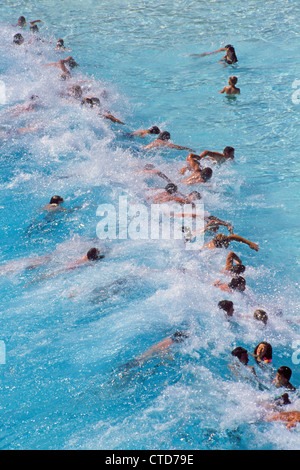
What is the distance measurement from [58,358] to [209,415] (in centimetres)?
182

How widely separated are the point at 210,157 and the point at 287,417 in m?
5.39

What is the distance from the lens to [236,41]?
48.3 ft

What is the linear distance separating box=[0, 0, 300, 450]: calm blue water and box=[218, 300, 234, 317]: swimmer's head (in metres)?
0.10

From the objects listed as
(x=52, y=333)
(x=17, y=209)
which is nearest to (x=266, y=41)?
(x=17, y=209)

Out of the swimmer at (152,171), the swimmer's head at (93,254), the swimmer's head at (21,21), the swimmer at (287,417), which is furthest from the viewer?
the swimmer's head at (21,21)

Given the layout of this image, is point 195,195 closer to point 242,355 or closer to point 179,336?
point 179,336

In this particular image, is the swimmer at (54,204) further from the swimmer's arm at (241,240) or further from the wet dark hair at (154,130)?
the wet dark hair at (154,130)

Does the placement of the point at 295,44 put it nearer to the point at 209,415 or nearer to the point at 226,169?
the point at 226,169

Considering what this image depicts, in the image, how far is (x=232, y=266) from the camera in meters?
6.66

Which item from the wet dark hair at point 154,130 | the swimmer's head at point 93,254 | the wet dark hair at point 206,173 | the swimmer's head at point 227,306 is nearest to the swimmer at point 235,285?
the swimmer's head at point 227,306

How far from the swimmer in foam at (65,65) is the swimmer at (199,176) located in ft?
20.0

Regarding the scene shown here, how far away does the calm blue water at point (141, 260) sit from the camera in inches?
191

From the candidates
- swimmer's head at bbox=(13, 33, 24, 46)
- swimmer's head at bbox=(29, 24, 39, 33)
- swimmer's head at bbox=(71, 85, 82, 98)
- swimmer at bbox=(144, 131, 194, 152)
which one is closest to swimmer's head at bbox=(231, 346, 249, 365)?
swimmer at bbox=(144, 131, 194, 152)

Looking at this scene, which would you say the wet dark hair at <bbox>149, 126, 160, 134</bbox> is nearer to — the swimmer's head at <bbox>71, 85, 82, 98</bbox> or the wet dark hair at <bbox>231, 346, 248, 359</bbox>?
the swimmer's head at <bbox>71, 85, 82, 98</bbox>
